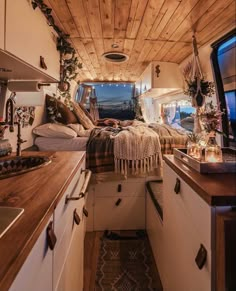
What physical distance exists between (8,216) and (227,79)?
5.92ft

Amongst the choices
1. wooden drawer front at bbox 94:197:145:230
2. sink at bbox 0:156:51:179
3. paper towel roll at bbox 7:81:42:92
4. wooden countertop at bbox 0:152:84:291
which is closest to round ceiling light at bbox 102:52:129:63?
paper towel roll at bbox 7:81:42:92

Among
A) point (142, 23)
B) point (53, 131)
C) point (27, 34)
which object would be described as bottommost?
point (53, 131)

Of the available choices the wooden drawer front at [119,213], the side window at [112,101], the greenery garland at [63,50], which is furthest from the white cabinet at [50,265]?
the side window at [112,101]

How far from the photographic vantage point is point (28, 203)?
0.63 metres

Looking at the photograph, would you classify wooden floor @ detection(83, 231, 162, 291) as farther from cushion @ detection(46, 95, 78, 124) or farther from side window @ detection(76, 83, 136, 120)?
side window @ detection(76, 83, 136, 120)

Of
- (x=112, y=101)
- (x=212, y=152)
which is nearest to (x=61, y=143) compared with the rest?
(x=212, y=152)

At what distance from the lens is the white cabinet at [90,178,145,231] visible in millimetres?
2293

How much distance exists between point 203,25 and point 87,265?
7.39 ft

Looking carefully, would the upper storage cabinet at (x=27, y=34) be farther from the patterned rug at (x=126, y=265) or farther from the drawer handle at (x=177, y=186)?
the patterned rug at (x=126, y=265)

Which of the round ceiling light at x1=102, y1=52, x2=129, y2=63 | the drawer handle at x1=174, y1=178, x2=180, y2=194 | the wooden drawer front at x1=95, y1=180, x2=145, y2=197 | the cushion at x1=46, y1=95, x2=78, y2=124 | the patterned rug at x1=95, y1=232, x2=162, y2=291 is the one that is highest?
the round ceiling light at x1=102, y1=52, x2=129, y2=63

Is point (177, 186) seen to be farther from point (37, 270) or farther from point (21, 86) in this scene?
point (21, 86)

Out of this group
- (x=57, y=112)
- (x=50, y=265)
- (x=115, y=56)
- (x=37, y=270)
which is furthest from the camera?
(x=115, y=56)

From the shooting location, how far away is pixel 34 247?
0.49 meters

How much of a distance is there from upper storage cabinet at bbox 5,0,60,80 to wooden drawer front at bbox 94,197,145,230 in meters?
1.39
